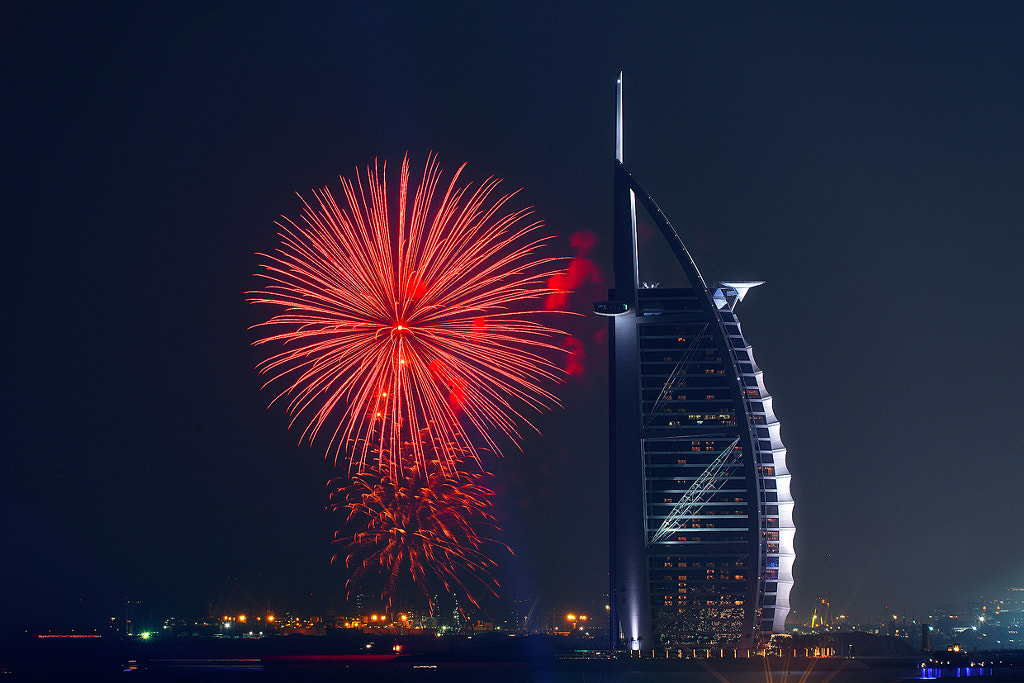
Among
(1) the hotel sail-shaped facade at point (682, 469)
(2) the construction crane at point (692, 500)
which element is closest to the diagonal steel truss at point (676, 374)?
(1) the hotel sail-shaped facade at point (682, 469)

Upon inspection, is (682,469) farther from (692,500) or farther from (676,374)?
(676,374)

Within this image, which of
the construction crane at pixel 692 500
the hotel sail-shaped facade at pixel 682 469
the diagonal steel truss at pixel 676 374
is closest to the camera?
the hotel sail-shaped facade at pixel 682 469

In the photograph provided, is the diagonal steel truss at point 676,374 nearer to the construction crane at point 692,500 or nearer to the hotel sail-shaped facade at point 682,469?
the hotel sail-shaped facade at point 682,469

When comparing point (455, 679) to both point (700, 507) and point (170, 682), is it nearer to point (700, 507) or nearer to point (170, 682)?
point (170, 682)

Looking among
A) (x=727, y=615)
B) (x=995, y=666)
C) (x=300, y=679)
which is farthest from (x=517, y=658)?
(x=995, y=666)

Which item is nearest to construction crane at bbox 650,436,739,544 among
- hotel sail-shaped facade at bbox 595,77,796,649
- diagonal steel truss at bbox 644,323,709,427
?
hotel sail-shaped facade at bbox 595,77,796,649

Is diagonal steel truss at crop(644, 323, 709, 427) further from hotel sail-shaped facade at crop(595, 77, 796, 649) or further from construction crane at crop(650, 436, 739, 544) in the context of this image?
construction crane at crop(650, 436, 739, 544)
